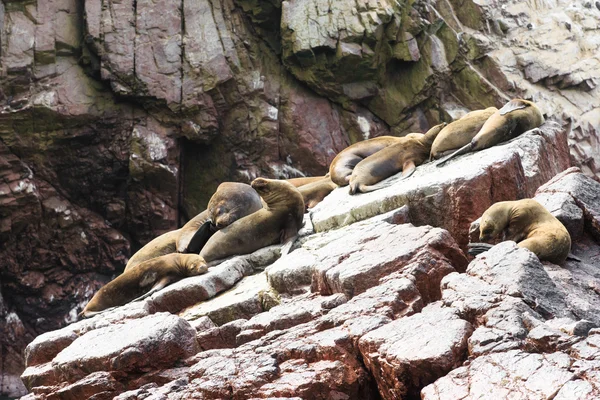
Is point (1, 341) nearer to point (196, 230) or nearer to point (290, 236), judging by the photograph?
point (196, 230)

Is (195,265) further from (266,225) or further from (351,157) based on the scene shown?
(351,157)

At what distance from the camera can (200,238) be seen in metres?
10.4

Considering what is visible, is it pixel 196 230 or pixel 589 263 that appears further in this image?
pixel 196 230

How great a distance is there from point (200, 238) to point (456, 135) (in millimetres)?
3356

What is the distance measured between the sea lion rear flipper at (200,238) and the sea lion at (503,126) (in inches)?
115

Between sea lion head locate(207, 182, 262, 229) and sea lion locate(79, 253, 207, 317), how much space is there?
0.80m

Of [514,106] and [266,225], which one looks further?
[514,106]

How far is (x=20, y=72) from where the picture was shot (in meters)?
17.0

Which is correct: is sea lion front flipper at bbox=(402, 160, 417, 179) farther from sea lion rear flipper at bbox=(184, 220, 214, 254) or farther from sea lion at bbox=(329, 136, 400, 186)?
sea lion rear flipper at bbox=(184, 220, 214, 254)

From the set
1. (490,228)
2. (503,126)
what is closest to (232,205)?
(503,126)

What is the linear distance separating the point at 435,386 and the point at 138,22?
14.5 m

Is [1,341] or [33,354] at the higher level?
[33,354]

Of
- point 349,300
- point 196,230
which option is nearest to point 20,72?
point 196,230

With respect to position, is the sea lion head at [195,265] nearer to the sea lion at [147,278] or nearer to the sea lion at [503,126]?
the sea lion at [147,278]
